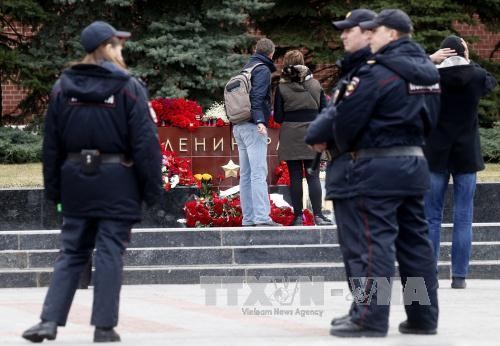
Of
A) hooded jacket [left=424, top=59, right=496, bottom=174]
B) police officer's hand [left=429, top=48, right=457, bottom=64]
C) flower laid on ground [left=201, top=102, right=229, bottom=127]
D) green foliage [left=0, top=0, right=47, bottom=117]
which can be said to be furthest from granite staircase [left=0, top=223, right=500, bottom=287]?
green foliage [left=0, top=0, right=47, bottom=117]

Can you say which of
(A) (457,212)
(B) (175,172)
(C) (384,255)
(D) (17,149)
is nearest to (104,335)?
(C) (384,255)

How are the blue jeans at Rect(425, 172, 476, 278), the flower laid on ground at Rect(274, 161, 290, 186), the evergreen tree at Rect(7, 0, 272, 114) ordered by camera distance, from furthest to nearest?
the evergreen tree at Rect(7, 0, 272, 114)
the flower laid on ground at Rect(274, 161, 290, 186)
the blue jeans at Rect(425, 172, 476, 278)

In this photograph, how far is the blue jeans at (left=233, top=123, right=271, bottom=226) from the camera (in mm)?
13242

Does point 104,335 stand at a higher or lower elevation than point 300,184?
lower

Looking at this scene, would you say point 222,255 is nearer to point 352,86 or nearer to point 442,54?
point 442,54

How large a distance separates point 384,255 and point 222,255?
190 inches

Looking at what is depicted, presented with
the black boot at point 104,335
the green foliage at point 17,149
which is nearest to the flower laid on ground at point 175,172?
the green foliage at point 17,149

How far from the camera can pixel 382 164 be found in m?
7.67

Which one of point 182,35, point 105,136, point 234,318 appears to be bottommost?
point 234,318

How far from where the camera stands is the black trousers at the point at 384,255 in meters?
7.64

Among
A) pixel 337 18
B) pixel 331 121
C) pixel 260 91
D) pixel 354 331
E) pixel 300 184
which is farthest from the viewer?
pixel 337 18

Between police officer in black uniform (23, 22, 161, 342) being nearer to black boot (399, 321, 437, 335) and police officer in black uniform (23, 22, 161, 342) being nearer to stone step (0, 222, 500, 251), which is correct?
black boot (399, 321, 437, 335)

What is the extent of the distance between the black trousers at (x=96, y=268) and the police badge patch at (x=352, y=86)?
4.71 ft

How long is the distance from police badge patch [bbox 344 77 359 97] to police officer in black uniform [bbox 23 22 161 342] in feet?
3.65
